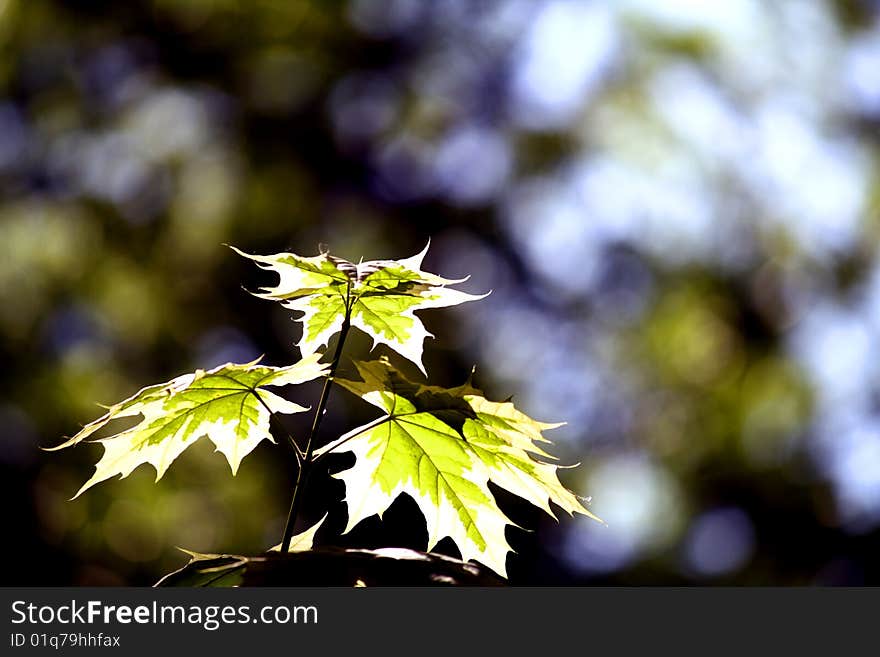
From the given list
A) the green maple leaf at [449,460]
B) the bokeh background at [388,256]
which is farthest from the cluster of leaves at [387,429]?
the bokeh background at [388,256]

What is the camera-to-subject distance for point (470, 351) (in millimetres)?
5547

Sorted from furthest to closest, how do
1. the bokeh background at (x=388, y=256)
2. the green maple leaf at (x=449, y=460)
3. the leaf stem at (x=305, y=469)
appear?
the bokeh background at (x=388, y=256), the green maple leaf at (x=449, y=460), the leaf stem at (x=305, y=469)

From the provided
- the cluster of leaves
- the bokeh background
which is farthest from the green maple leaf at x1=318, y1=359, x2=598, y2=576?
the bokeh background

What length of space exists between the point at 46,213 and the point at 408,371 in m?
2.93

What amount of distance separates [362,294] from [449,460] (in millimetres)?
190

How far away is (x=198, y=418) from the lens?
0.84 meters

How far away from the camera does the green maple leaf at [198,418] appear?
78 cm

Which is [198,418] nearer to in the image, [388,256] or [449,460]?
[449,460]

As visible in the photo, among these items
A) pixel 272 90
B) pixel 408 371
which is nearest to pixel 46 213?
pixel 272 90

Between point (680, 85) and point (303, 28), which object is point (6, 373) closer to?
point (303, 28)

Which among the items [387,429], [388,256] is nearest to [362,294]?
[387,429]

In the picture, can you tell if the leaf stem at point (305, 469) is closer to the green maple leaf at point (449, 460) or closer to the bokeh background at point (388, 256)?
the green maple leaf at point (449, 460)

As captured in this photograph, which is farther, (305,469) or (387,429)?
(387,429)

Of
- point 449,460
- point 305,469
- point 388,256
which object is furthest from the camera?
point 388,256
